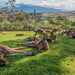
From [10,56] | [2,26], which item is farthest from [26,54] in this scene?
[2,26]

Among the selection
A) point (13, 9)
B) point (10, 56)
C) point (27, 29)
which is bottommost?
point (27, 29)

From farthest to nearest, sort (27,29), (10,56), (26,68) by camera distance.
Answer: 1. (27,29)
2. (10,56)
3. (26,68)

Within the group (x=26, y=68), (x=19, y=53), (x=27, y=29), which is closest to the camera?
(x=26, y=68)

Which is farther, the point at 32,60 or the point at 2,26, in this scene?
the point at 2,26

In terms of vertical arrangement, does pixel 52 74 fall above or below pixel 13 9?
below

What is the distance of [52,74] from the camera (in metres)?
4.05

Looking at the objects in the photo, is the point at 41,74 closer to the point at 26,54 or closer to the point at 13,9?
the point at 26,54

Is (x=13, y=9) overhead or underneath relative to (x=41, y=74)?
overhead

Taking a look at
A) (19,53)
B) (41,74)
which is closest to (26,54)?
(19,53)

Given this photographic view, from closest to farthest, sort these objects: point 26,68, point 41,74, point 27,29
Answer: point 41,74
point 26,68
point 27,29

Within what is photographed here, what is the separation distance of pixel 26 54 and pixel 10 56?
958 millimetres

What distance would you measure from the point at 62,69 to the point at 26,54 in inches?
94.4

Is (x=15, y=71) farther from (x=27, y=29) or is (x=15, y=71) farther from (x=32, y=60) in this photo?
(x=27, y=29)

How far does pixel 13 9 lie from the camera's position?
43781 mm
